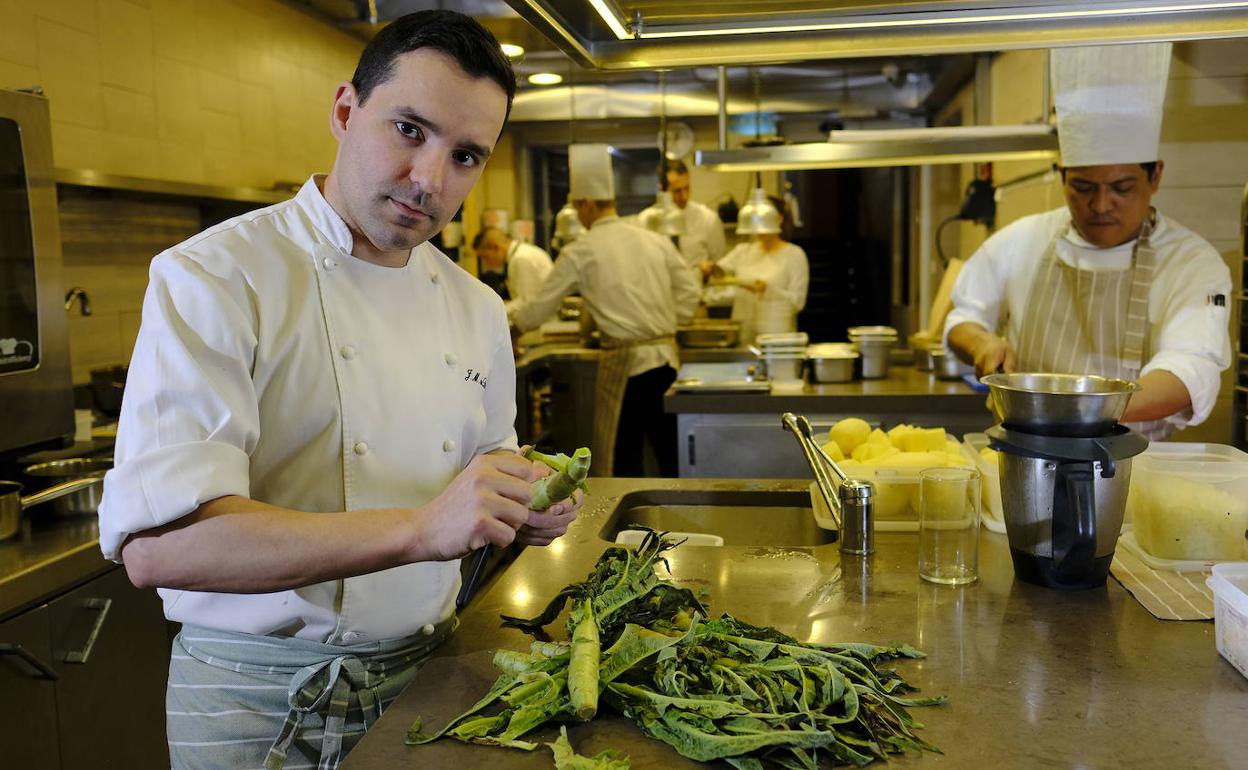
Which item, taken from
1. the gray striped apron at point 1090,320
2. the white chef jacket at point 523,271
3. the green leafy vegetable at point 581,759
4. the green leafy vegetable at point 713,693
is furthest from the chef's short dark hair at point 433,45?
the white chef jacket at point 523,271

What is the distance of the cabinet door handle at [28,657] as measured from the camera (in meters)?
2.16

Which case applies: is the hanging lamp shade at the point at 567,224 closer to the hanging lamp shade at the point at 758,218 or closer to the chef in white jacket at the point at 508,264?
the chef in white jacket at the point at 508,264

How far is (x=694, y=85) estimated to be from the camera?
377 inches

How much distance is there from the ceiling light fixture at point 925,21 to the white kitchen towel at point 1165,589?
1000mm

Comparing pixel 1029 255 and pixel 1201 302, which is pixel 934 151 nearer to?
pixel 1029 255

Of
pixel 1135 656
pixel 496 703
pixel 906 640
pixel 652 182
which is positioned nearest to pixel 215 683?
pixel 496 703

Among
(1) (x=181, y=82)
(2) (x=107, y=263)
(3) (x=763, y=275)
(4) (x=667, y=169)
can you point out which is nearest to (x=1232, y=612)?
(2) (x=107, y=263)

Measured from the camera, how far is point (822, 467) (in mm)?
2168

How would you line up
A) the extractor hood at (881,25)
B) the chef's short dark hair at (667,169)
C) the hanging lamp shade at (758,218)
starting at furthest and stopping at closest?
the chef's short dark hair at (667,169) < the hanging lamp shade at (758,218) < the extractor hood at (881,25)

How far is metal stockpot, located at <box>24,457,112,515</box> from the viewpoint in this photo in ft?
8.82

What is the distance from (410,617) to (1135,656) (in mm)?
1108

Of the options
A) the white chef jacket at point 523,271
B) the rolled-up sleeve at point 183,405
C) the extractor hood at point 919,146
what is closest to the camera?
the rolled-up sleeve at point 183,405

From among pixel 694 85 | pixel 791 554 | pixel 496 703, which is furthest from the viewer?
pixel 694 85

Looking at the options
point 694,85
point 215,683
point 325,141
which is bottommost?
point 215,683
